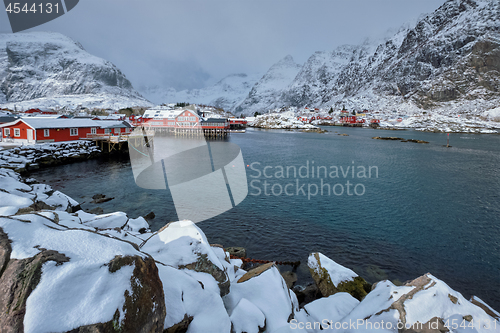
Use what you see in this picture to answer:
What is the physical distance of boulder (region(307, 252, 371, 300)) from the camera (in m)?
9.30

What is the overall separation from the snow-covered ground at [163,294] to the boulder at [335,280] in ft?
4.12

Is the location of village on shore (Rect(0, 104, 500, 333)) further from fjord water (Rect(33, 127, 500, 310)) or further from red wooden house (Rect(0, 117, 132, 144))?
red wooden house (Rect(0, 117, 132, 144))

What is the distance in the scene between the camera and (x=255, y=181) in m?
29.6

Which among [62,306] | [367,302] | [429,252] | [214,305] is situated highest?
[62,306]

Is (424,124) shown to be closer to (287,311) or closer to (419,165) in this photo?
(419,165)

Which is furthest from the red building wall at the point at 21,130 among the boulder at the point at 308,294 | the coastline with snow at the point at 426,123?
the coastline with snow at the point at 426,123

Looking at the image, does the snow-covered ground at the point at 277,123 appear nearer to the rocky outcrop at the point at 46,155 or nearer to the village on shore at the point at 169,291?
the rocky outcrop at the point at 46,155

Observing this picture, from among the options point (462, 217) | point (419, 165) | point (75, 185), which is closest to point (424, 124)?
point (419, 165)

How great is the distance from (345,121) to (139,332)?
197501 mm

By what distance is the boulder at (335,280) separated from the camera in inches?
366

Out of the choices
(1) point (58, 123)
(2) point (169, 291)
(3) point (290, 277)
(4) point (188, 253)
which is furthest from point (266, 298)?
(1) point (58, 123)

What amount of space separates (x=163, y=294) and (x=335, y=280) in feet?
23.6

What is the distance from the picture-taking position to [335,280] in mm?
9648

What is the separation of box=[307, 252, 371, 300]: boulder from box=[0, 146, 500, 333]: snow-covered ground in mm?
1256
